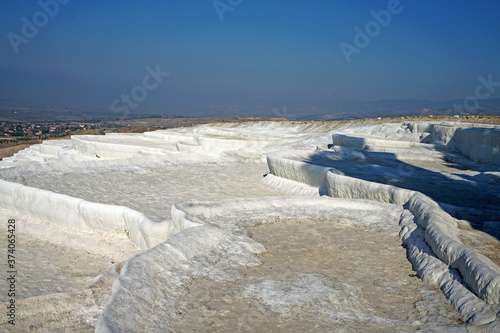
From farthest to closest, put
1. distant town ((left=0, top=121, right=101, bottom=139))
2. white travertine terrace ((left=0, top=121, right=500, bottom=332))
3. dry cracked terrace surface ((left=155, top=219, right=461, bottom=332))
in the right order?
distant town ((left=0, top=121, right=101, bottom=139)) < white travertine terrace ((left=0, top=121, right=500, bottom=332)) < dry cracked terrace surface ((left=155, top=219, right=461, bottom=332))

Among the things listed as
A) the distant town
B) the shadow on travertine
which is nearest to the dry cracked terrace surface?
the shadow on travertine

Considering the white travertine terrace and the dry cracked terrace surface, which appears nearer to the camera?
the dry cracked terrace surface

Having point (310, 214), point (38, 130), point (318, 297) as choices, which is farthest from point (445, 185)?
point (38, 130)

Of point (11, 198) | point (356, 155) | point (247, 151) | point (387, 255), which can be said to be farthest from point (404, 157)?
point (11, 198)

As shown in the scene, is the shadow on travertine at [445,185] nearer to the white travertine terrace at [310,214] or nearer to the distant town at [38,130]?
the white travertine terrace at [310,214]

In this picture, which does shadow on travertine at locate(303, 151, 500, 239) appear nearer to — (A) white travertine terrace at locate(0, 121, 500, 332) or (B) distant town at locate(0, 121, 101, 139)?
(A) white travertine terrace at locate(0, 121, 500, 332)

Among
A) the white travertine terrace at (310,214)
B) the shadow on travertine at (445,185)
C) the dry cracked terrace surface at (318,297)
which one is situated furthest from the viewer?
the shadow on travertine at (445,185)

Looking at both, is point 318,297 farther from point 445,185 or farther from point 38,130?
point 38,130

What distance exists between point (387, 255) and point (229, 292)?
5.30 feet

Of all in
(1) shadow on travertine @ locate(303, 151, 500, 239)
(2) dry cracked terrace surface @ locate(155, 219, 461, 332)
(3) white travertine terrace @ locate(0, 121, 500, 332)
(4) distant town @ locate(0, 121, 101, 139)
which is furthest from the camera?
(4) distant town @ locate(0, 121, 101, 139)

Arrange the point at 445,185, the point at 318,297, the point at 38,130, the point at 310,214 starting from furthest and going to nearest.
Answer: the point at 38,130 < the point at 445,185 < the point at 310,214 < the point at 318,297

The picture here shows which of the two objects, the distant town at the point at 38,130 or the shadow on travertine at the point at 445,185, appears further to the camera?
the distant town at the point at 38,130

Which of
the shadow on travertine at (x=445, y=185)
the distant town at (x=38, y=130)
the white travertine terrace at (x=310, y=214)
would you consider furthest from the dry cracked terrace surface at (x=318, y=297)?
the distant town at (x=38, y=130)

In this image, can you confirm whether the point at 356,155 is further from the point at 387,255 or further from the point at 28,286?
the point at 28,286
